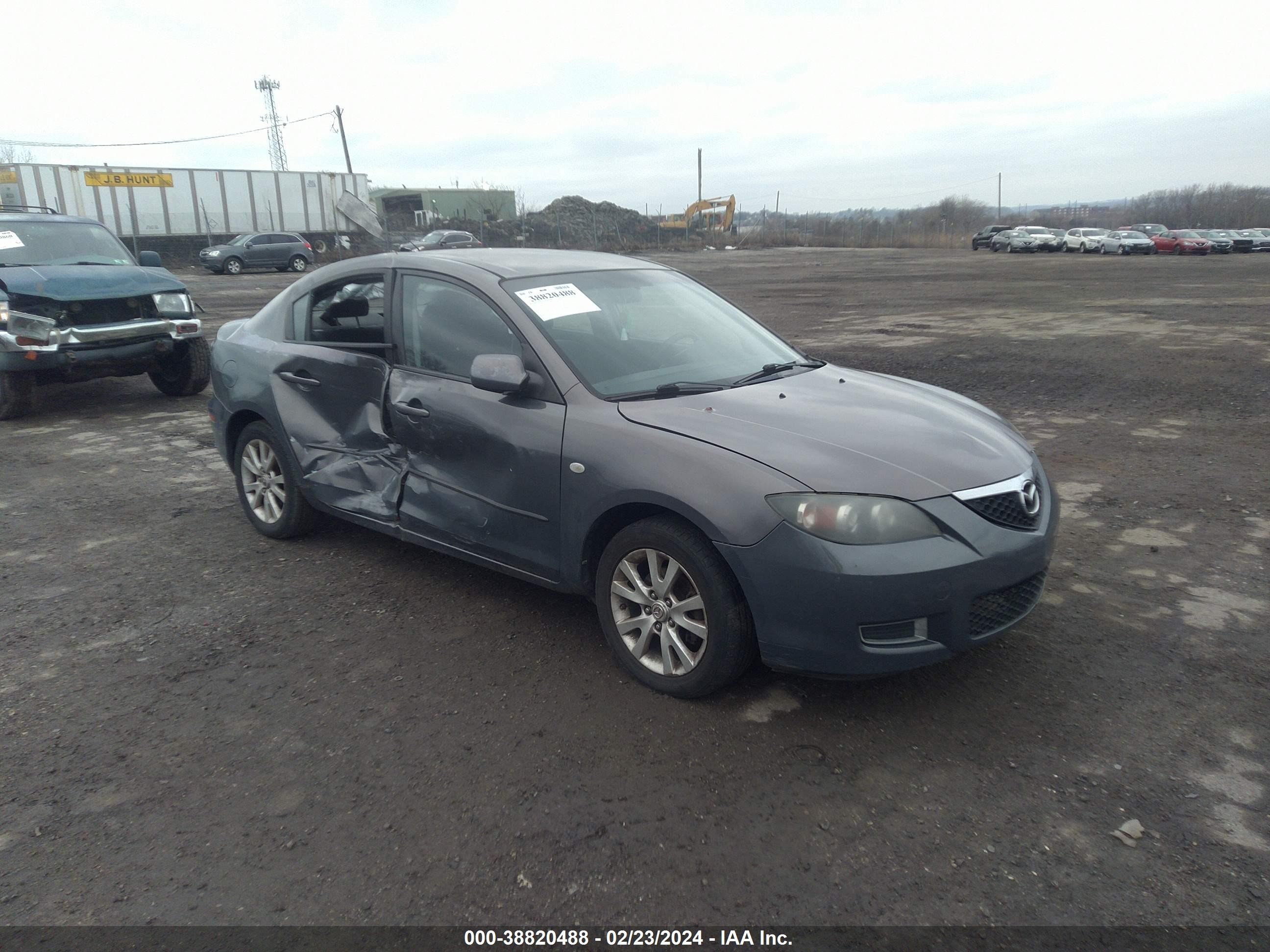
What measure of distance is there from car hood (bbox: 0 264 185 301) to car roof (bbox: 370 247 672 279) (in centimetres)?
511

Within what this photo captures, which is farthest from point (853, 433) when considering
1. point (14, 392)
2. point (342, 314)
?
point (14, 392)

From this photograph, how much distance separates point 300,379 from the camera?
4844 mm

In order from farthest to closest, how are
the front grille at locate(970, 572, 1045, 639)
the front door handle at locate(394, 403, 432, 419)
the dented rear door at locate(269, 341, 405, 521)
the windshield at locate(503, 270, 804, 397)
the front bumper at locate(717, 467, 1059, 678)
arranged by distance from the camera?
the dented rear door at locate(269, 341, 405, 521)
the front door handle at locate(394, 403, 432, 419)
the windshield at locate(503, 270, 804, 397)
the front grille at locate(970, 572, 1045, 639)
the front bumper at locate(717, 467, 1059, 678)

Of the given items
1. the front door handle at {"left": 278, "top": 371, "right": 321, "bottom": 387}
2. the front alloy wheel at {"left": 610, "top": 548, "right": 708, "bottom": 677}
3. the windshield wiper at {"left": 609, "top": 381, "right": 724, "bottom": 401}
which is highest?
the windshield wiper at {"left": 609, "top": 381, "right": 724, "bottom": 401}

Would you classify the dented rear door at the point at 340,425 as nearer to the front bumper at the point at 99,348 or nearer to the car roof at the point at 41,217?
the front bumper at the point at 99,348

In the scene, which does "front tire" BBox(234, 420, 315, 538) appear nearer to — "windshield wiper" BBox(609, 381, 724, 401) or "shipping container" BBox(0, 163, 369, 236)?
"windshield wiper" BBox(609, 381, 724, 401)

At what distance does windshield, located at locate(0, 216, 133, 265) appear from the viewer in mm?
9008

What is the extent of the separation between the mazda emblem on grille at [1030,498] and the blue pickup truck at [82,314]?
807cm

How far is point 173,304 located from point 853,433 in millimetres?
8155

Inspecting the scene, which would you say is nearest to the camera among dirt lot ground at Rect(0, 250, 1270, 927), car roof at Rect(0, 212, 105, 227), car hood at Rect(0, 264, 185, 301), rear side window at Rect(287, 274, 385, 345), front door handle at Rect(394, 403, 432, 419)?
dirt lot ground at Rect(0, 250, 1270, 927)

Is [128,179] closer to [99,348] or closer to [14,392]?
[14,392]

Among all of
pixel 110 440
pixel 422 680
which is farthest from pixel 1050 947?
pixel 110 440

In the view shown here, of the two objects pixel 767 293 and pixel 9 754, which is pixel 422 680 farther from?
pixel 767 293

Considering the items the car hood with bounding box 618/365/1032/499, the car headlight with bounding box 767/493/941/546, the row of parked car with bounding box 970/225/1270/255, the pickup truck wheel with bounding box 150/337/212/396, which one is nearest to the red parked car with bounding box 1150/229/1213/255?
the row of parked car with bounding box 970/225/1270/255
